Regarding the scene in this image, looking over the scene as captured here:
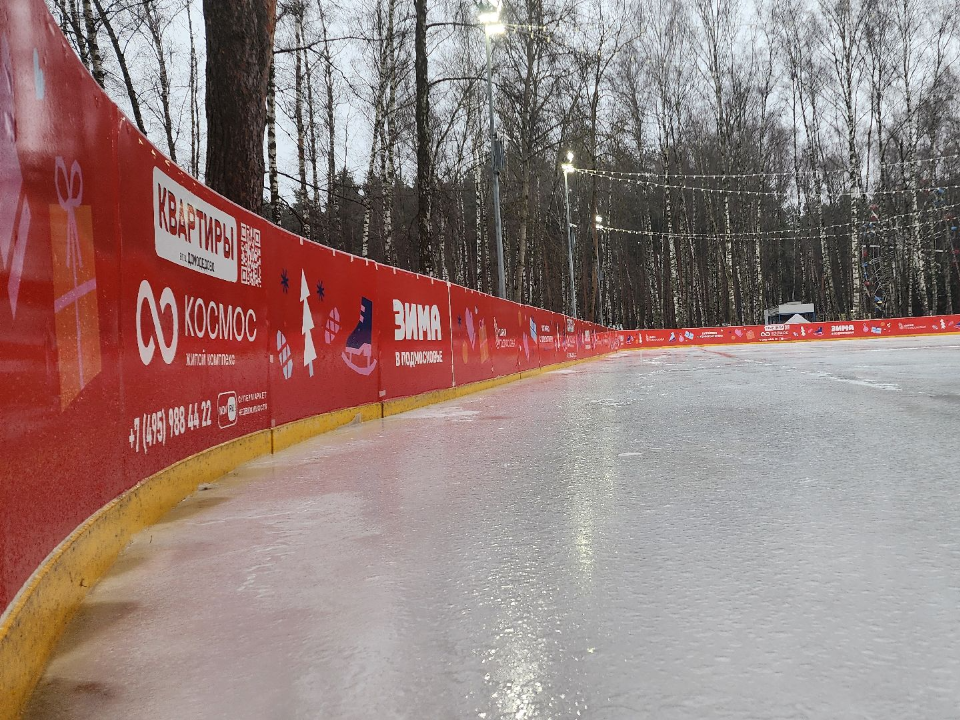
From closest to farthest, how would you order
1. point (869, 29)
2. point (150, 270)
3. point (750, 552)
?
point (750, 552), point (150, 270), point (869, 29)

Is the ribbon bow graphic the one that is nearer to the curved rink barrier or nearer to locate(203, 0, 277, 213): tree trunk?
the curved rink barrier

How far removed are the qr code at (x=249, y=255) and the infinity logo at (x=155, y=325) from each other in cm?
131

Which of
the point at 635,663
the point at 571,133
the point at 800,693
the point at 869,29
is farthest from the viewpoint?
the point at 869,29

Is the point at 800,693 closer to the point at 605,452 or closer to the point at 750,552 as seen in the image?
the point at 750,552

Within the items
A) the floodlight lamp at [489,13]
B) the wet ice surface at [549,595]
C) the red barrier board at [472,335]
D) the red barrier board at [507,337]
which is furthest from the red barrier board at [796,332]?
the wet ice surface at [549,595]

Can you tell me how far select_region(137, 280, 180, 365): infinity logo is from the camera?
391cm

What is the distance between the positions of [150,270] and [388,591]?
2474 mm

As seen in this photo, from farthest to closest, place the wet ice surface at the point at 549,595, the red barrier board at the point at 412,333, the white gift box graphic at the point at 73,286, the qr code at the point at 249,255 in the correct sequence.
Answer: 1. the red barrier board at the point at 412,333
2. the qr code at the point at 249,255
3. the white gift box graphic at the point at 73,286
4. the wet ice surface at the point at 549,595

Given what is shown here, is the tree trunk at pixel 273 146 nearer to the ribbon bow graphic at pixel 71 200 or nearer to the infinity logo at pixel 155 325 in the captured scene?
the infinity logo at pixel 155 325

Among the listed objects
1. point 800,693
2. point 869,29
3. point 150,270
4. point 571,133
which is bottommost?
point 800,693

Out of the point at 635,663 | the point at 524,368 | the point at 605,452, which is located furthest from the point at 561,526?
the point at 524,368

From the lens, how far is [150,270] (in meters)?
4.09

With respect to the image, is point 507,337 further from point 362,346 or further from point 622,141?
point 622,141

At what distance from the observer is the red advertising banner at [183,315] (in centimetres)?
383
